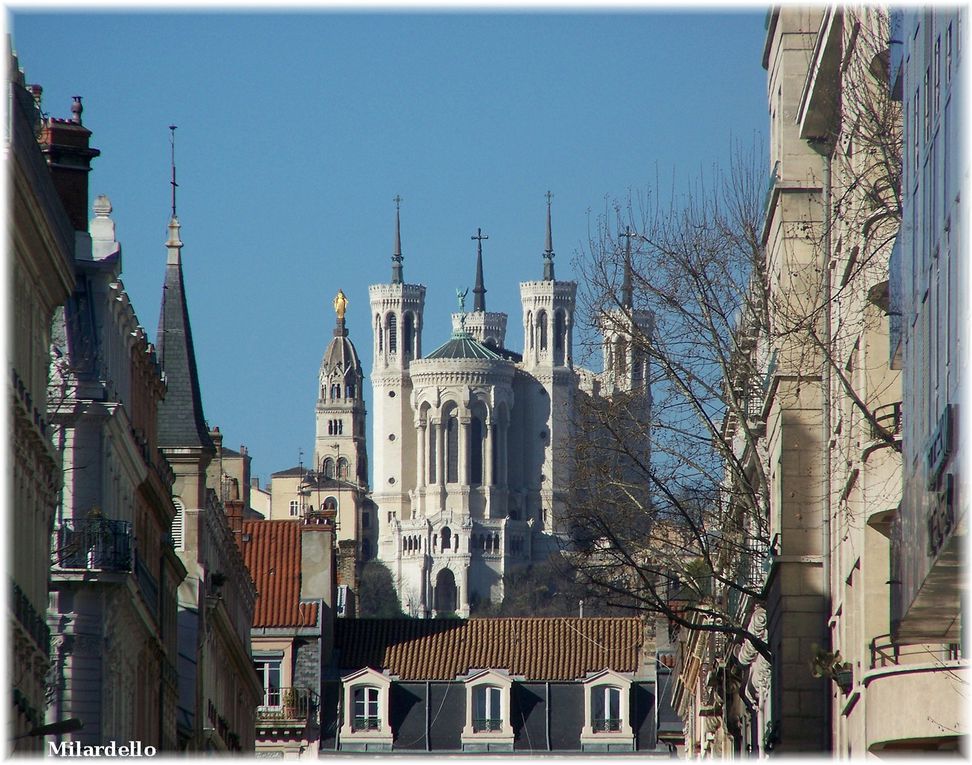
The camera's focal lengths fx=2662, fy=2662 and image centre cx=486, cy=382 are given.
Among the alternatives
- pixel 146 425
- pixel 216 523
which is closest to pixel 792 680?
pixel 146 425

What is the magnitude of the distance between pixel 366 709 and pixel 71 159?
40509 mm

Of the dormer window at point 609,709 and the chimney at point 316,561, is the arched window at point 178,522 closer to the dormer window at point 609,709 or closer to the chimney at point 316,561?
the chimney at point 316,561

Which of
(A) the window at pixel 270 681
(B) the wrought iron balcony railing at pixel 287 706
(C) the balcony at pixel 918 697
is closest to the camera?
(C) the balcony at pixel 918 697

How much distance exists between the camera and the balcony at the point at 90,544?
1319 inches

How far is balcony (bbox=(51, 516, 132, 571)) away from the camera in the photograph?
33500 mm

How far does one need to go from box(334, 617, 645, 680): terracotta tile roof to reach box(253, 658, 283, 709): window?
2310 millimetres

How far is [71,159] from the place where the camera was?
35188mm

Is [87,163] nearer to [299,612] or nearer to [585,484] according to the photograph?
[585,484]

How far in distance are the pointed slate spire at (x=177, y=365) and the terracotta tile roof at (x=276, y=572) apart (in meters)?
22.5

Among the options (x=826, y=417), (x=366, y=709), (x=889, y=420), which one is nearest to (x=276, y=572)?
(x=366, y=709)

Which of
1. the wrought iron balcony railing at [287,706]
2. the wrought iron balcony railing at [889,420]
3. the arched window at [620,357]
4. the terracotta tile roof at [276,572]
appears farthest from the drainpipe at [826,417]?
the terracotta tile roof at [276,572]

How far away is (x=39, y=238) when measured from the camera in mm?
26844

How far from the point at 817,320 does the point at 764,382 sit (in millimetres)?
4942

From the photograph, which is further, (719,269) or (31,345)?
(719,269)
